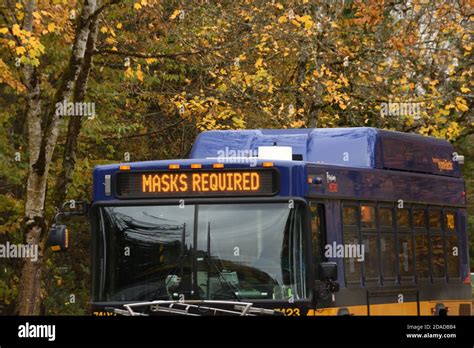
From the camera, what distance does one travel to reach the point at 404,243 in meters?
15.8

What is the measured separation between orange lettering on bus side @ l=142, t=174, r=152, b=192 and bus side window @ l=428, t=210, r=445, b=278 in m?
5.07

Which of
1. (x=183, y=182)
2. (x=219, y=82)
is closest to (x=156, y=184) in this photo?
(x=183, y=182)

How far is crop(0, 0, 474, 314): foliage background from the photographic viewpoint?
2336 centimetres

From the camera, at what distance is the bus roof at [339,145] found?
15.6 meters

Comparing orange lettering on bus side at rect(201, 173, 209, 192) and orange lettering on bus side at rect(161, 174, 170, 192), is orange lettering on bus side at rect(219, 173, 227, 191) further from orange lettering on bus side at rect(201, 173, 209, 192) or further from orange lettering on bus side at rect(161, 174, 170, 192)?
orange lettering on bus side at rect(161, 174, 170, 192)

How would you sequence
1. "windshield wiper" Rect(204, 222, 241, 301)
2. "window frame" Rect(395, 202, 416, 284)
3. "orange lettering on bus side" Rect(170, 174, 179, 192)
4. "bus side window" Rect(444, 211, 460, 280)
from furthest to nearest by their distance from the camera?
"bus side window" Rect(444, 211, 460, 280) < "window frame" Rect(395, 202, 416, 284) < "orange lettering on bus side" Rect(170, 174, 179, 192) < "windshield wiper" Rect(204, 222, 241, 301)

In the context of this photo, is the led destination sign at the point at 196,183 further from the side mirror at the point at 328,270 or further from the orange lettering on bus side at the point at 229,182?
the side mirror at the point at 328,270

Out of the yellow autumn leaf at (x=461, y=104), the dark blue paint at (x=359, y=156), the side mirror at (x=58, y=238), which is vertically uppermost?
the yellow autumn leaf at (x=461, y=104)

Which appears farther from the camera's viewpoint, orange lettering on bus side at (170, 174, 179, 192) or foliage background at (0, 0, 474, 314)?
foliage background at (0, 0, 474, 314)

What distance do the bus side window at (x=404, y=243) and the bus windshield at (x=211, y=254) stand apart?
10.2 ft

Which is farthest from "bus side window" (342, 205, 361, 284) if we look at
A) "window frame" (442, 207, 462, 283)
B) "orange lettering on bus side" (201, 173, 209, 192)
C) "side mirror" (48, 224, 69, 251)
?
"window frame" (442, 207, 462, 283)

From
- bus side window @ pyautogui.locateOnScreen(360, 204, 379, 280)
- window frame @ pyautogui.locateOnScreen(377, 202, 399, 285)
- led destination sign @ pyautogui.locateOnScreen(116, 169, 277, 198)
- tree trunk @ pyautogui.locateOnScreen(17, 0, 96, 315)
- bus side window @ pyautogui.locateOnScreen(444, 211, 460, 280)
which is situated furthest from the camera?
tree trunk @ pyautogui.locateOnScreen(17, 0, 96, 315)

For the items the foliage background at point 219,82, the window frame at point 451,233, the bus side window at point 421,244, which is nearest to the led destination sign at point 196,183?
the bus side window at point 421,244

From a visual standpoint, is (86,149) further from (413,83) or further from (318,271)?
(318,271)
